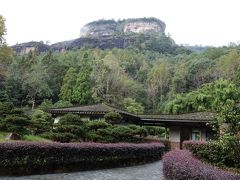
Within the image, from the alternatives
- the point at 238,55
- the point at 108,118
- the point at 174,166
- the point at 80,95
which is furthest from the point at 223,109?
the point at 238,55

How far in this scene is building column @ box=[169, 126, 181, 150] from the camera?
86.0 feet

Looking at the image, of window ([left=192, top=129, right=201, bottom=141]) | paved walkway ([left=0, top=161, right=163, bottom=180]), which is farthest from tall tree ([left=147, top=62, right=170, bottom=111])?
paved walkway ([left=0, top=161, right=163, bottom=180])

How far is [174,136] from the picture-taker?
26.7 m

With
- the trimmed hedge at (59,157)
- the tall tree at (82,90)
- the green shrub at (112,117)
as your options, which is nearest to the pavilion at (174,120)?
the green shrub at (112,117)

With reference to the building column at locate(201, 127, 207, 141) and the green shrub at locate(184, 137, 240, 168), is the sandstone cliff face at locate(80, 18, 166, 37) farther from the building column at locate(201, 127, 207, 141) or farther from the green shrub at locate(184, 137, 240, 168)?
the green shrub at locate(184, 137, 240, 168)

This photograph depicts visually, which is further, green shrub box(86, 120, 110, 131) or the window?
the window

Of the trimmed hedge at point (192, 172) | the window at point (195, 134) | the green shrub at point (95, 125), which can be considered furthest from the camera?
the window at point (195, 134)

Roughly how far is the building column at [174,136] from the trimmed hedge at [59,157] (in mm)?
9413

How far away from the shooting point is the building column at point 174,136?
26.2 meters

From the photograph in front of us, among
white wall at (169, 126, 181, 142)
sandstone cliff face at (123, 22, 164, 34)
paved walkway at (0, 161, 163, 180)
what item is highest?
sandstone cliff face at (123, 22, 164, 34)

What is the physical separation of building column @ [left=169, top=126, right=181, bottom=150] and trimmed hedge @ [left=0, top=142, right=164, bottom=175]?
371 inches

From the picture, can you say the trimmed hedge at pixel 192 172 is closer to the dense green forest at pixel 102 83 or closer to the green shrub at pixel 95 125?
the green shrub at pixel 95 125

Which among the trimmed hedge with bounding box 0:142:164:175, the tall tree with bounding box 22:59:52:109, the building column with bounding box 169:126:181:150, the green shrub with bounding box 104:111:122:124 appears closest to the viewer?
the trimmed hedge with bounding box 0:142:164:175

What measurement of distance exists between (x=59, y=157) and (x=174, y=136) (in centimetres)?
1532
